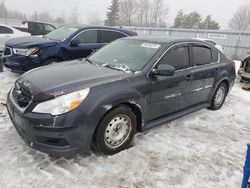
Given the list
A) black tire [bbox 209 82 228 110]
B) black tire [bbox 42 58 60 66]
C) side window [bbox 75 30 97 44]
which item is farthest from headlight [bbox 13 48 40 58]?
black tire [bbox 209 82 228 110]

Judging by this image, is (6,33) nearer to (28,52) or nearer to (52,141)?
(28,52)

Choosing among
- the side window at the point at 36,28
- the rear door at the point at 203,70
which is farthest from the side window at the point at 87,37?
the side window at the point at 36,28

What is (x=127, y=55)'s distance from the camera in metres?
4.13

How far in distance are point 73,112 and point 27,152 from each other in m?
1.05

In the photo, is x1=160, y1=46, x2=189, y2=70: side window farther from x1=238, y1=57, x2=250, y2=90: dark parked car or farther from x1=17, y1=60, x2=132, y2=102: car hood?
x1=238, y1=57, x2=250, y2=90: dark parked car

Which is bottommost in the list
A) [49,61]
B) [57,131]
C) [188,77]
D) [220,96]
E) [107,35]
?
[220,96]

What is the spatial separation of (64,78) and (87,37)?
4.36 metres

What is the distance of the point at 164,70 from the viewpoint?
11.7ft

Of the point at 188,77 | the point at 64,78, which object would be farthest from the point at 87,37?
the point at 64,78

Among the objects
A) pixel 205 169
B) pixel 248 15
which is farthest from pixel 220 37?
pixel 248 15

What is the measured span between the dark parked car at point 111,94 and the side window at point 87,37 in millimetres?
2812

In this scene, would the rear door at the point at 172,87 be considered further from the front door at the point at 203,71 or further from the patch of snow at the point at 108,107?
the patch of snow at the point at 108,107

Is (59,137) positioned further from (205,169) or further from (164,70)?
(205,169)

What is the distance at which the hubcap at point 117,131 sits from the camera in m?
3.32
